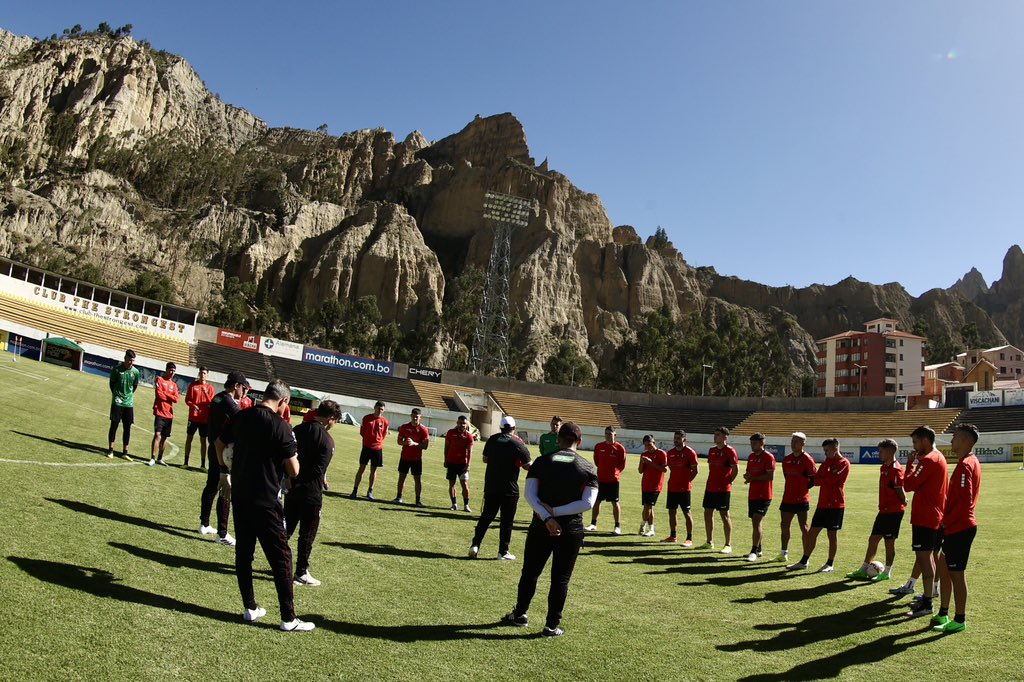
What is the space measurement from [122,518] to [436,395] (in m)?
57.7

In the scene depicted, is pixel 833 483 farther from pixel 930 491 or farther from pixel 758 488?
pixel 930 491

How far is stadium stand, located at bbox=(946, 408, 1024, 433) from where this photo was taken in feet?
175

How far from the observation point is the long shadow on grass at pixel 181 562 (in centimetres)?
734

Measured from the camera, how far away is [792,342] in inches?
6132

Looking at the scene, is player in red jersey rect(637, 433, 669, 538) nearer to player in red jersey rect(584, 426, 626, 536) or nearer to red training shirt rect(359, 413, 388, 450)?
player in red jersey rect(584, 426, 626, 536)

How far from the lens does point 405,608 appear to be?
6.95m

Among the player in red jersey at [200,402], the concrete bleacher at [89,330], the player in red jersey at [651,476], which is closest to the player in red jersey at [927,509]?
the player in red jersey at [651,476]

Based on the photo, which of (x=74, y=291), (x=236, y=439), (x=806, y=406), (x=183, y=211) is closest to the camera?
(x=236, y=439)

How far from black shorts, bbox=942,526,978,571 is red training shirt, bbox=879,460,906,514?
272cm

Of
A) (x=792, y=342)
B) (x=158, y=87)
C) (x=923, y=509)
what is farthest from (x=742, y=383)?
(x=158, y=87)

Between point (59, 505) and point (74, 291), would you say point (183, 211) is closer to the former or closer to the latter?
point (74, 291)

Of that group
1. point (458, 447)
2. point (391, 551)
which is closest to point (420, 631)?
point (391, 551)

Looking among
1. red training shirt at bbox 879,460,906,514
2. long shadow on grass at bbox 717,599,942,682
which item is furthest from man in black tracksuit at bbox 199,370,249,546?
red training shirt at bbox 879,460,906,514

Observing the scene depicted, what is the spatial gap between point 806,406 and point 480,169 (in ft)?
300
